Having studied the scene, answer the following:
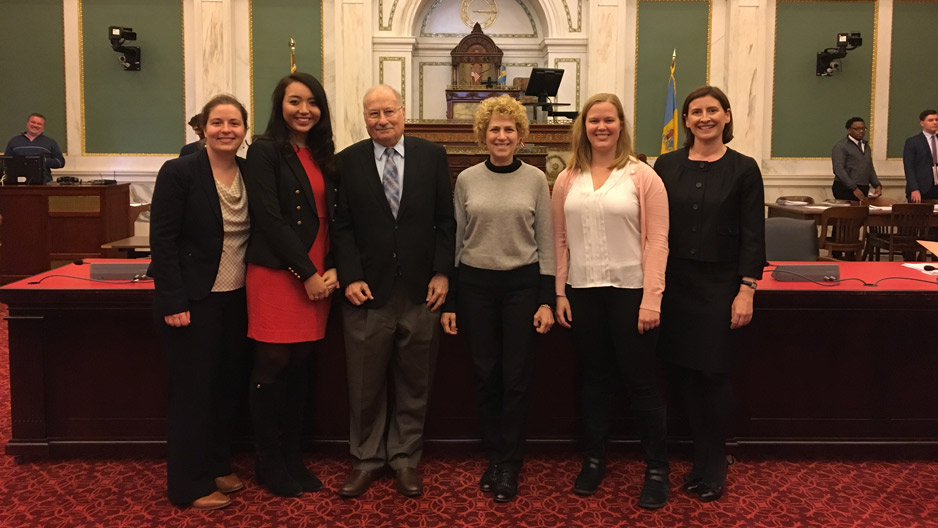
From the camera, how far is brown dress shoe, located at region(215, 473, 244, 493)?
9.86 feet

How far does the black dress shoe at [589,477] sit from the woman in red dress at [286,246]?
1.10m

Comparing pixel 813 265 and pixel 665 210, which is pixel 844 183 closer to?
pixel 813 265

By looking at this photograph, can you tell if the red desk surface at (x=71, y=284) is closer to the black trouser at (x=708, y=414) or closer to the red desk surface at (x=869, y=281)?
the black trouser at (x=708, y=414)

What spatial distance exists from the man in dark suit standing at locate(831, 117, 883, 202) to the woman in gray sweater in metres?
7.51

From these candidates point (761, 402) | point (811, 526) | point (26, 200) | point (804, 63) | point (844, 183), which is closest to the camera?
point (811, 526)

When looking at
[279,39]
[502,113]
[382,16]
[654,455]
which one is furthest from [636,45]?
[654,455]

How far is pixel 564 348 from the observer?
338 centimetres

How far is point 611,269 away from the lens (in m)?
2.84

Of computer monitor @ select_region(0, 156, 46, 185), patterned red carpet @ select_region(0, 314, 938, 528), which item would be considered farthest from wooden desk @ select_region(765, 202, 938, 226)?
computer monitor @ select_region(0, 156, 46, 185)

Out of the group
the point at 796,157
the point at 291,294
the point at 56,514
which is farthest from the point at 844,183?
the point at 56,514

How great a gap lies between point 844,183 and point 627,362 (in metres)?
7.45

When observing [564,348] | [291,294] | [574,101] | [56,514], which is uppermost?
[574,101]

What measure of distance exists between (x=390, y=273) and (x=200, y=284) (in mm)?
684

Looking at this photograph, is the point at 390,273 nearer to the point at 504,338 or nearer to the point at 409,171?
the point at 409,171
